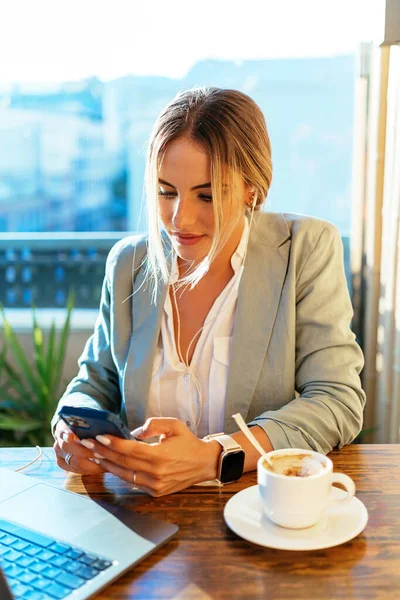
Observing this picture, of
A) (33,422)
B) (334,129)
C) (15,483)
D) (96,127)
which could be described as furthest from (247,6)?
(15,483)

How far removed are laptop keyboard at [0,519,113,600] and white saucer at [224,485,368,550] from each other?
20cm

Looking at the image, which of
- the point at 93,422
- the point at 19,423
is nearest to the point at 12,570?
the point at 93,422

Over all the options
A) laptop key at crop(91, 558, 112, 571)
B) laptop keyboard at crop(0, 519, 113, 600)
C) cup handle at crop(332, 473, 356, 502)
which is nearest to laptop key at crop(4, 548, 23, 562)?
laptop keyboard at crop(0, 519, 113, 600)

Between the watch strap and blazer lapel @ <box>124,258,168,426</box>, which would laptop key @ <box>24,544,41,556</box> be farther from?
blazer lapel @ <box>124,258,168,426</box>

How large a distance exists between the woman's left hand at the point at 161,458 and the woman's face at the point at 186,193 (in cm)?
44

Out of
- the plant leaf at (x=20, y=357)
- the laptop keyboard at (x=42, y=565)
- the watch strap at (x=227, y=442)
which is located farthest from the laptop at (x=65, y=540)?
the plant leaf at (x=20, y=357)

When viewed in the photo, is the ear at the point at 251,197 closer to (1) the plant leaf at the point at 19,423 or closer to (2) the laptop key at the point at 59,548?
(2) the laptop key at the point at 59,548

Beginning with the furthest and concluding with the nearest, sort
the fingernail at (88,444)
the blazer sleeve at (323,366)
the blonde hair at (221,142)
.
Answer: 1. the blonde hair at (221,142)
2. the blazer sleeve at (323,366)
3. the fingernail at (88,444)

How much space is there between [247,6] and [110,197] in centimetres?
103

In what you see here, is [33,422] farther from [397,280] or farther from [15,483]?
[15,483]

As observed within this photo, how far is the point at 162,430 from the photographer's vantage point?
4.00 ft

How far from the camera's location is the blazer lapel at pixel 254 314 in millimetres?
1496

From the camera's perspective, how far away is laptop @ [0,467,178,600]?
887 mm

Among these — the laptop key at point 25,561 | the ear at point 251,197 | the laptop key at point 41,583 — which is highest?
the ear at point 251,197
